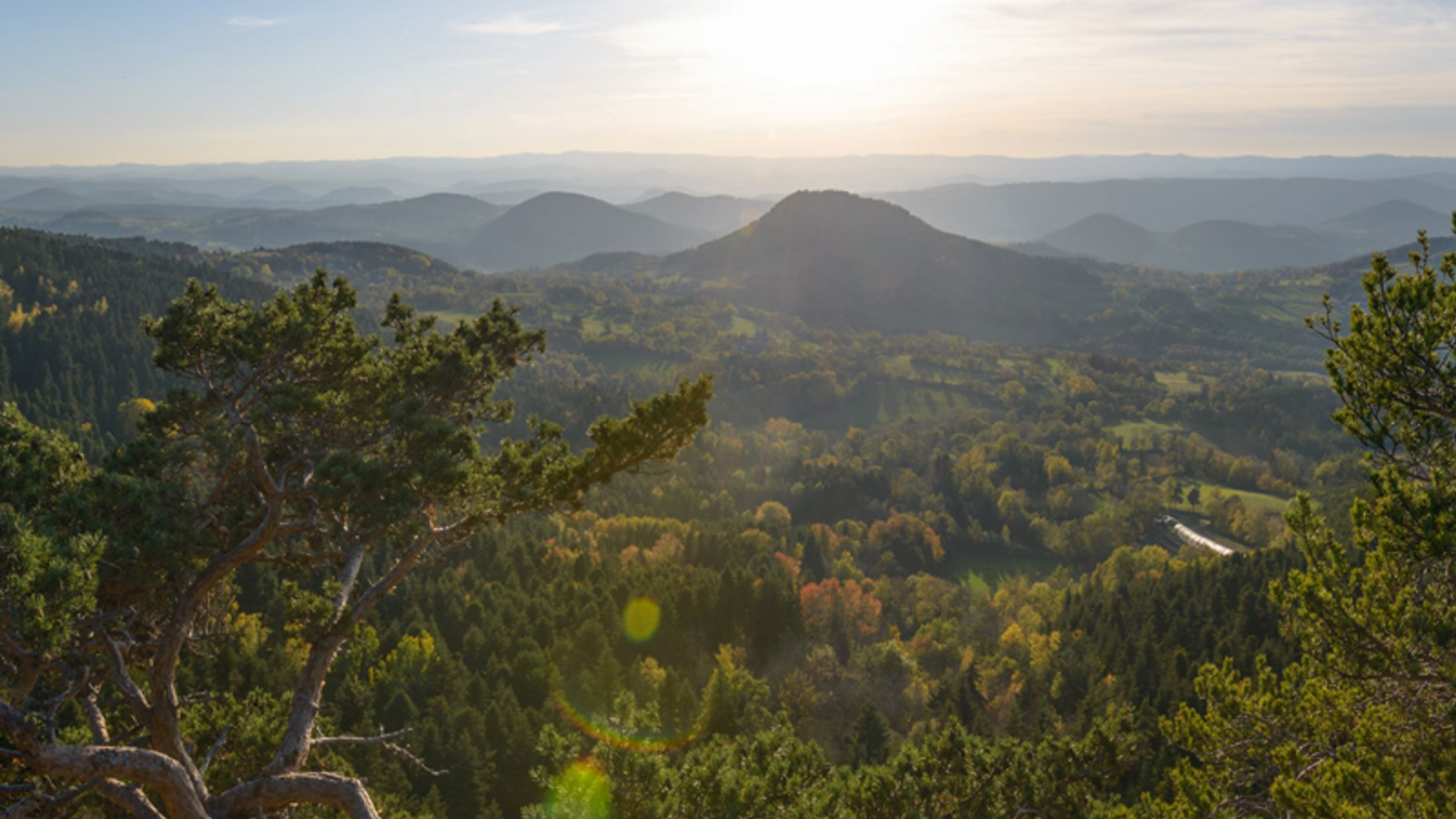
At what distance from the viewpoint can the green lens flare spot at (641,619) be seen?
64062mm

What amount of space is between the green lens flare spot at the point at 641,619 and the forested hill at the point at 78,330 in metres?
82.2

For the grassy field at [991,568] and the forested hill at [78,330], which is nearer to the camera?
the forested hill at [78,330]

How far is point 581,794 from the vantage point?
17234mm

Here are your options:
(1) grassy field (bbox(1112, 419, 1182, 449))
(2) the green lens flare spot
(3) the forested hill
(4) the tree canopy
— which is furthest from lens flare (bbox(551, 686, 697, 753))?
(1) grassy field (bbox(1112, 419, 1182, 449))

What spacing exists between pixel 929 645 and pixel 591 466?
2986 inches

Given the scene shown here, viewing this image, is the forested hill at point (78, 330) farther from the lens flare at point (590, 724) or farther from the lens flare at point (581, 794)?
the lens flare at point (581, 794)

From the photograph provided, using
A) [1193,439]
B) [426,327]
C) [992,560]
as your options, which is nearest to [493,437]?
[992,560]

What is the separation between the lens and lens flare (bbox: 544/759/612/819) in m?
16.6

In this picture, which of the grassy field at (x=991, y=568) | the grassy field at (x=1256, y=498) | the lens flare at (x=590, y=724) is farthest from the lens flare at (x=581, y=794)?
the grassy field at (x=1256, y=498)

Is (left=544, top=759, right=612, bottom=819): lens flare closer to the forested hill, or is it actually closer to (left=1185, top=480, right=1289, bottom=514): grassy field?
the forested hill

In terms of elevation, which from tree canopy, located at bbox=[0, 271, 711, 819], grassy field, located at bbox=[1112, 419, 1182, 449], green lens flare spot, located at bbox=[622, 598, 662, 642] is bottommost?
grassy field, located at bbox=[1112, 419, 1182, 449]

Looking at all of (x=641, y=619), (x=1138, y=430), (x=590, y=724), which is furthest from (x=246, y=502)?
(x=1138, y=430)

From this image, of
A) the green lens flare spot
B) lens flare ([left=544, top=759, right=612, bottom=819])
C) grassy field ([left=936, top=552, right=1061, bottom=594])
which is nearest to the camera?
lens flare ([left=544, top=759, right=612, bottom=819])

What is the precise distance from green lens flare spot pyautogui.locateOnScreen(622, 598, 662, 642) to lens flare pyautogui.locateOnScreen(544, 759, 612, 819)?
46.7 m
